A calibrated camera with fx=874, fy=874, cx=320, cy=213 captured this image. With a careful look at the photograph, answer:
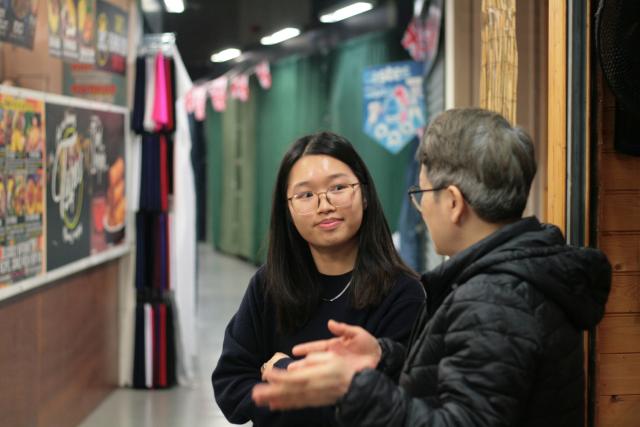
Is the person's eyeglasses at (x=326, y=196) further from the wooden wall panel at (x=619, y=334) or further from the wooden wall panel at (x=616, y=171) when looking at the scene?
the wooden wall panel at (x=619, y=334)

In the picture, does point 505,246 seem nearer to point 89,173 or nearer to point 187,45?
point 89,173

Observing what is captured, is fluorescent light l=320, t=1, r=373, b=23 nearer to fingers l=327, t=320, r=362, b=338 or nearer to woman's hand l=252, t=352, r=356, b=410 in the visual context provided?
fingers l=327, t=320, r=362, b=338

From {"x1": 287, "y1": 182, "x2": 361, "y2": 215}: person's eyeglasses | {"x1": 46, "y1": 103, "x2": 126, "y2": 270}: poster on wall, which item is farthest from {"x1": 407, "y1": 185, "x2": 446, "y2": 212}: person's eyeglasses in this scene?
{"x1": 46, "y1": 103, "x2": 126, "y2": 270}: poster on wall

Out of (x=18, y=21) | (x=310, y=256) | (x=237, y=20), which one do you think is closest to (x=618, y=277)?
(x=310, y=256)

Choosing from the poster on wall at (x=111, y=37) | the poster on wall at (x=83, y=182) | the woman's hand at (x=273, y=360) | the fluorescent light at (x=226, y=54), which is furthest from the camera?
the fluorescent light at (x=226, y=54)

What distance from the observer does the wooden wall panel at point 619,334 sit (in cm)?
247

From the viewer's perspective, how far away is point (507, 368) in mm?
1335

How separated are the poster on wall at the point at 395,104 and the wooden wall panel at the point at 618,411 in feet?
14.7

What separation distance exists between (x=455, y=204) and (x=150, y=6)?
5451mm

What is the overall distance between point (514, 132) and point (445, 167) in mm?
129

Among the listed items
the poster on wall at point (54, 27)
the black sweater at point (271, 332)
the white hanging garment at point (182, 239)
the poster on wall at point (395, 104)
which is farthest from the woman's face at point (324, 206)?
the poster on wall at point (395, 104)

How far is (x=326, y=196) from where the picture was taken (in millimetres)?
2074

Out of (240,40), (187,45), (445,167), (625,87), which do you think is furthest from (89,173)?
(187,45)

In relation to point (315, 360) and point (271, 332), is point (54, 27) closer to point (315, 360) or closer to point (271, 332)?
point (271, 332)
